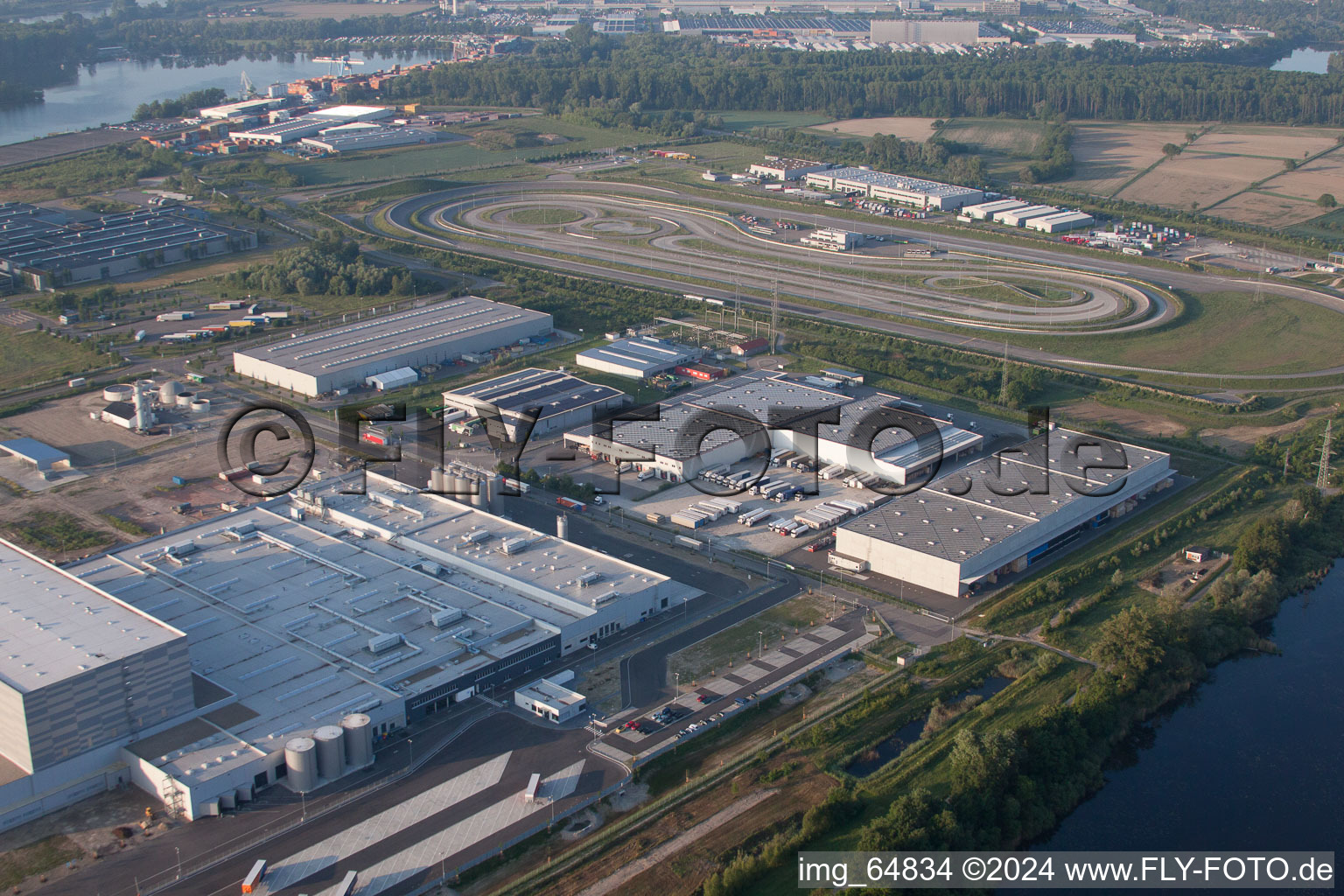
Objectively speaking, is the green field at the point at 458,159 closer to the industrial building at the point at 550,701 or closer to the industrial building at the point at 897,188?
the industrial building at the point at 897,188

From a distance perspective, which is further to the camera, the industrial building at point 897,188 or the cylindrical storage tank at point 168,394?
the industrial building at point 897,188

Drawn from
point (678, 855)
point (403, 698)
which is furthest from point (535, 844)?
point (403, 698)

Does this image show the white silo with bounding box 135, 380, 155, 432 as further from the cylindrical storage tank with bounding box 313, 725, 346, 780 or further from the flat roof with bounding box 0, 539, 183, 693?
the cylindrical storage tank with bounding box 313, 725, 346, 780

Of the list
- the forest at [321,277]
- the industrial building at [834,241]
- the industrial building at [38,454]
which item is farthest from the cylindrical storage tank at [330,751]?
the industrial building at [834,241]

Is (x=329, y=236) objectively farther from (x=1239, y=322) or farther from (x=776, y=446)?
(x=1239, y=322)

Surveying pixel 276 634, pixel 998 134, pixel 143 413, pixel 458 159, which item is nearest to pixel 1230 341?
pixel 276 634
